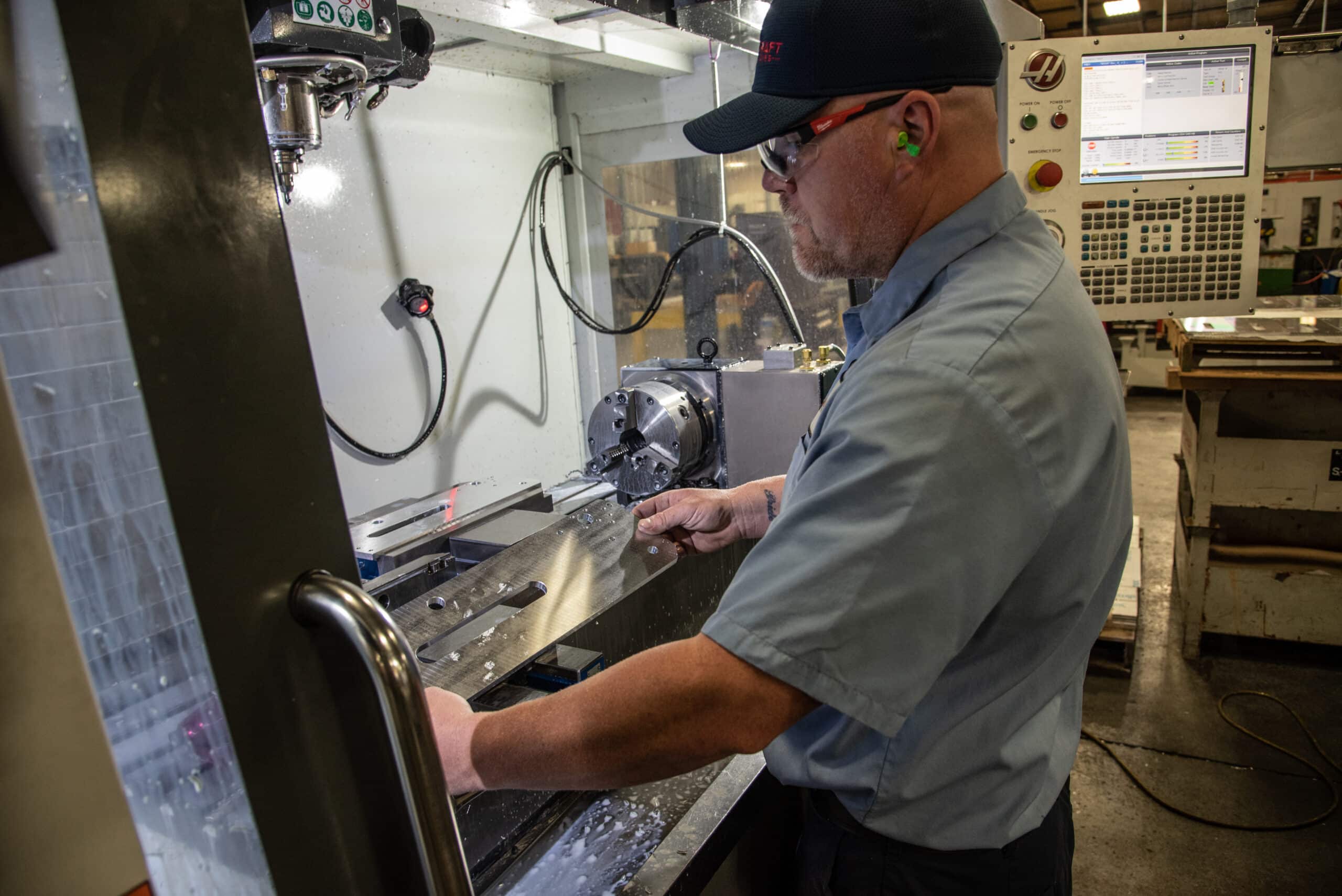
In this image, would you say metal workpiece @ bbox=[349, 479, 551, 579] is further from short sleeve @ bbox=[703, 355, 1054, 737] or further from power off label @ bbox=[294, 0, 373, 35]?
short sleeve @ bbox=[703, 355, 1054, 737]

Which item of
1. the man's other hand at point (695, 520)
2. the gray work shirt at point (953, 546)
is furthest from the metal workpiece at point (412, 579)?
the gray work shirt at point (953, 546)

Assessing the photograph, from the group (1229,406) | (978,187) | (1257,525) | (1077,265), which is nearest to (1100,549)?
(978,187)

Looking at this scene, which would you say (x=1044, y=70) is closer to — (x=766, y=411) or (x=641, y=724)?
(x=766, y=411)

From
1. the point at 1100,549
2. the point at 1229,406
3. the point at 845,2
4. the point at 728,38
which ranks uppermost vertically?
the point at 728,38

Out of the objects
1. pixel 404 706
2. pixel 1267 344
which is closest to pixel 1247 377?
pixel 1267 344

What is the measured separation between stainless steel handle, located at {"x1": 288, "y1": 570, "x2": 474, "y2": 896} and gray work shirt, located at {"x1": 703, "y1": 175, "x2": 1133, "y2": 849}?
253 mm

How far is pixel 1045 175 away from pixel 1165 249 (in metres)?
0.34

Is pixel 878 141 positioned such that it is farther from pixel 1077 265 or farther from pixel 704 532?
pixel 1077 265

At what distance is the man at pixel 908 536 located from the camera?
0.62m

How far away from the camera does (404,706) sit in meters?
0.43

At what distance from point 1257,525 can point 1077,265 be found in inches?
42.6

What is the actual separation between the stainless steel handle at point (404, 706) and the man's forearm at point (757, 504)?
89 cm

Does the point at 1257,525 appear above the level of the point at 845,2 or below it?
below

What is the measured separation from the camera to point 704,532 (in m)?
1.34
